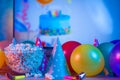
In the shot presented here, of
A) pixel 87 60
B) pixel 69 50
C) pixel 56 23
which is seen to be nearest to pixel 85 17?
pixel 56 23

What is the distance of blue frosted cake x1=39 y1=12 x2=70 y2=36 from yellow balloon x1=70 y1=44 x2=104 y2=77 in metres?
0.43

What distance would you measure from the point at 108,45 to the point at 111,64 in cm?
20

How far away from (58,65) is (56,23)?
1.64 ft

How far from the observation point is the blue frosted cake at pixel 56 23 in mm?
1931

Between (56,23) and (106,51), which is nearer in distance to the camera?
(106,51)

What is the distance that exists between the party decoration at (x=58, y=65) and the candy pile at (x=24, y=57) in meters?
0.10

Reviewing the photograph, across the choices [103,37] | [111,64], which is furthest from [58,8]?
[111,64]

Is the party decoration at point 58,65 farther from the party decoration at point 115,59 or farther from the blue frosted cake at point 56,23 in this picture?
the blue frosted cake at point 56,23

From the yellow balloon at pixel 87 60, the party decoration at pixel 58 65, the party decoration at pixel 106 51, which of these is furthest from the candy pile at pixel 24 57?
the party decoration at pixel 106 51

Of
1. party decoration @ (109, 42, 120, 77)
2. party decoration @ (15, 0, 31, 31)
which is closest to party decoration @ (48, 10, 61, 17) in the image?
party decoration @ (15, 0, 31, 31)

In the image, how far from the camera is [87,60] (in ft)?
4.79

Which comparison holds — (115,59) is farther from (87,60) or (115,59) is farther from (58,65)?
(58,65)

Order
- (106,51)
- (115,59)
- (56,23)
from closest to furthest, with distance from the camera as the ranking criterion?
(115,59) < (106,51) < (56,23)

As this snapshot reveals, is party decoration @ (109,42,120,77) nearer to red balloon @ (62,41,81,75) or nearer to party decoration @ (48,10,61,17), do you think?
red balloon @ (62,41,81,75)
